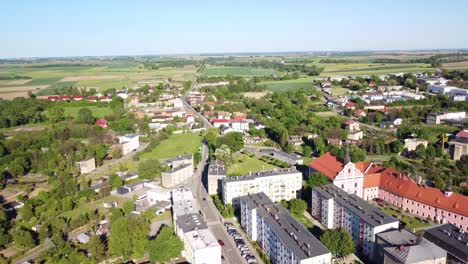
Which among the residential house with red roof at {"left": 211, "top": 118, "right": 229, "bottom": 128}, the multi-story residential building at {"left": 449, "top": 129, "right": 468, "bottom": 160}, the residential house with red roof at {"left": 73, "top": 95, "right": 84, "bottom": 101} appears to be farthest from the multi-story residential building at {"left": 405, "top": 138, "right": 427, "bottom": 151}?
the residential house with red roof at {"left": 73, "top": 95, "right": 84, "bottom": 101}

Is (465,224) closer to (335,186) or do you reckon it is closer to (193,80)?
(335,186)

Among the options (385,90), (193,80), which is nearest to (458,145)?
(385,90)

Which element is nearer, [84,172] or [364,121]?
[84,172]

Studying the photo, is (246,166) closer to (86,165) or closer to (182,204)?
(182,204)

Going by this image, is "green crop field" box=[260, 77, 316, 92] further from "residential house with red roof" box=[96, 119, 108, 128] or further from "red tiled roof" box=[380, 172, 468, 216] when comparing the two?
"red tiled roof" box=[380, 172, 468, 216]

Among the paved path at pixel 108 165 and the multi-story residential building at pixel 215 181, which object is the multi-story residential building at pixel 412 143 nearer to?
the multi-story residential building at pixel 215 181

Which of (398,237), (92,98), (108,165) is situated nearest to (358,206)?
(398,237)


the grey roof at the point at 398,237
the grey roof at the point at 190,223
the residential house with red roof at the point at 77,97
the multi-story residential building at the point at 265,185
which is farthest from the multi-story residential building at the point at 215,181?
the residential house with red roof at the point at 77,97
